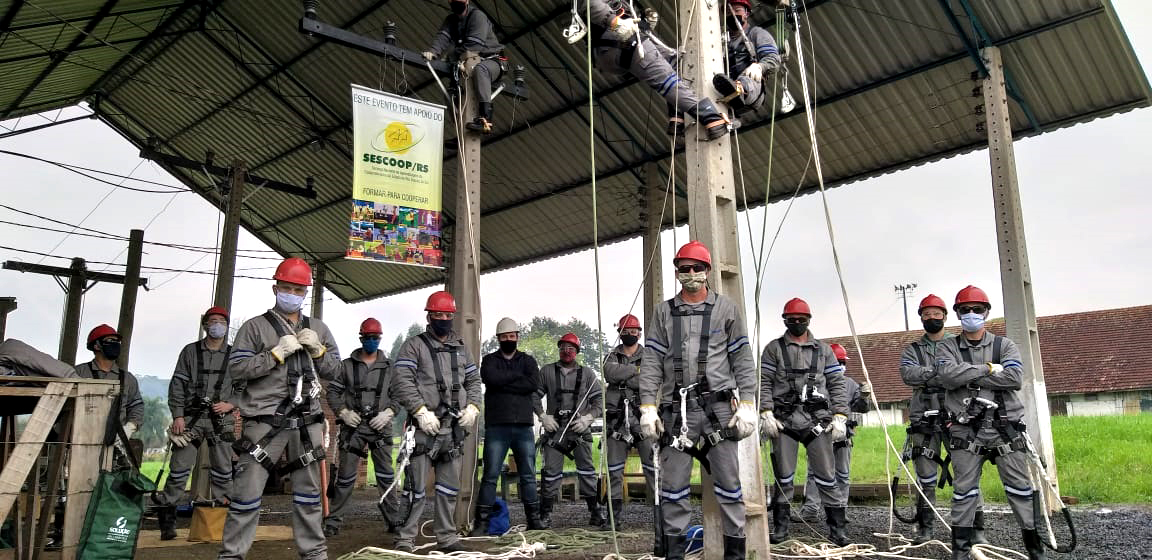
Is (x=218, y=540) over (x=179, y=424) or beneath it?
beneath

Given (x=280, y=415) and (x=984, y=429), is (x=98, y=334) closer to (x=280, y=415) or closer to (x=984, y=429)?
(x=280, y=415)

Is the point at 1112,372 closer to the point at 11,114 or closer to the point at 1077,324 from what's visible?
the point at 1077,324

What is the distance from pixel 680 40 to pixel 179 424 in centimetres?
594

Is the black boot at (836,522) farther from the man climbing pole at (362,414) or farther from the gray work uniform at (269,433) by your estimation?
the man climbing pole at (362,414)

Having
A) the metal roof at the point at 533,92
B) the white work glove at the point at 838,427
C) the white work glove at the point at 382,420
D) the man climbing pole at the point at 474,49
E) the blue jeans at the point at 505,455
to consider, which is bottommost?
the blue jeans at the point at 505,455

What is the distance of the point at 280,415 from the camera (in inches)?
204

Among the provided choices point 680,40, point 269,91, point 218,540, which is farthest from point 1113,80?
point 269,91

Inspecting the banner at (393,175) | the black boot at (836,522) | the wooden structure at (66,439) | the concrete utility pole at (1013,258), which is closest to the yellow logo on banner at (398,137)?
the banner at (393,175)

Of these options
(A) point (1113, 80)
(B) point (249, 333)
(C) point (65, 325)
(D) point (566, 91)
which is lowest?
(B) point (249, 333)

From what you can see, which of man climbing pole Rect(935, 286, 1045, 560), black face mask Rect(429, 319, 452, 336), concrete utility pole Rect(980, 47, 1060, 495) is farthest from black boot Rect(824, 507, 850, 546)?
concrete utility pole Rect(980, 47, 1060, 495)

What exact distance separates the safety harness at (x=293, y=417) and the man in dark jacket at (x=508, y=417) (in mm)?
2575

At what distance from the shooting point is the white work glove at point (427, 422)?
6.09 metres

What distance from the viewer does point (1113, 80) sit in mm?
9906

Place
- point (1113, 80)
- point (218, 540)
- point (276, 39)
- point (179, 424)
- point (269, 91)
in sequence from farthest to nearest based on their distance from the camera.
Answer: point (269, 91) → point (276, 39) → point (1113, 80) → point (179, 424) → point (218, 540)
